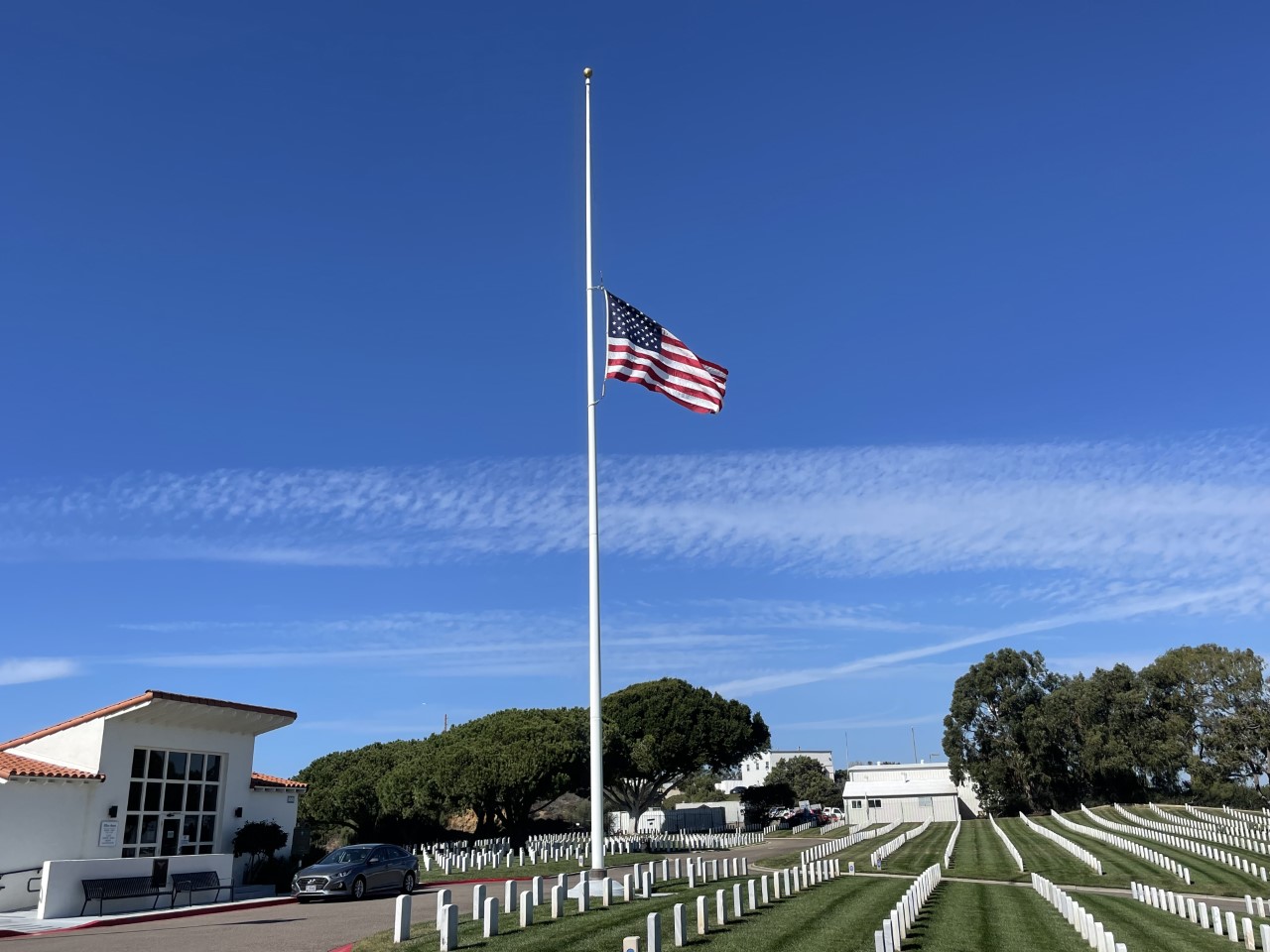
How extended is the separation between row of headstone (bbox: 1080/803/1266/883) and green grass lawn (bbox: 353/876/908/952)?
58.2 ft

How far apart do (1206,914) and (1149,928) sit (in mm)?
1548

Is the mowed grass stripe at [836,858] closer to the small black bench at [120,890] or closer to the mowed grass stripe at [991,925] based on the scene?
the mowed grass stripe at [991,925]

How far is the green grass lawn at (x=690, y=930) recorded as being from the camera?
12656mm

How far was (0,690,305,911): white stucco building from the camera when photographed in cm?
2117

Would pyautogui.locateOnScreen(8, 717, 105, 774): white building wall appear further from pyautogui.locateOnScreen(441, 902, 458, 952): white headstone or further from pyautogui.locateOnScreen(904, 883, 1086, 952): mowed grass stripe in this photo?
pyautogui.locateOnScreen(904, 883, 1086, 952): mowed grass stripe

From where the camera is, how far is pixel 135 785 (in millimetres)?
23734

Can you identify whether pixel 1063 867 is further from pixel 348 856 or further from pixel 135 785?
pixel 135 785

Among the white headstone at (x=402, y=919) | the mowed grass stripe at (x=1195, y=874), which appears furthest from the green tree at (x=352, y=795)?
the white headstone at (x=402, y=919)

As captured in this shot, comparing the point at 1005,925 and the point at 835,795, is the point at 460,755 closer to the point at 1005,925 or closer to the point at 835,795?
the point at 1005,925

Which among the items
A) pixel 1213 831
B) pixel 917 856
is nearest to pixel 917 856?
pixel 917 856

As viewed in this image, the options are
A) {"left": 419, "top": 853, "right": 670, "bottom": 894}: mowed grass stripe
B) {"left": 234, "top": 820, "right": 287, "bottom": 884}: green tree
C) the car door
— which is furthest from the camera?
{"left": 419, "top": 853, "right": 670, "bottom": 894}: mowed grass stripe

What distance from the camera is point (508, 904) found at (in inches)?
629

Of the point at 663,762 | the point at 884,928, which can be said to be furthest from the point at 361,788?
the point at 884,928

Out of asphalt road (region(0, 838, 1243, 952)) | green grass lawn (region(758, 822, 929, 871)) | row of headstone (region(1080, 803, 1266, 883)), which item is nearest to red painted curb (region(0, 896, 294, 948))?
asphalt road (region(0, 838, 1243, 952))
